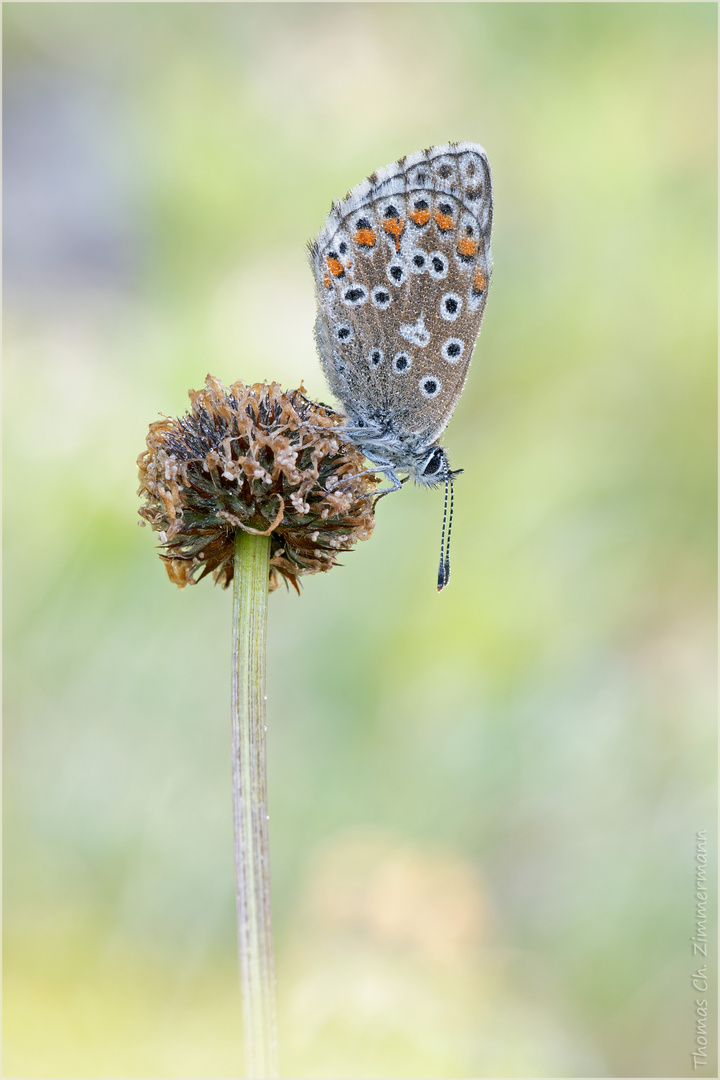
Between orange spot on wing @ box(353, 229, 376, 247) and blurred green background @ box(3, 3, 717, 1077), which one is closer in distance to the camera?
orange spot on wing @ box(353, 229, 376, 247)

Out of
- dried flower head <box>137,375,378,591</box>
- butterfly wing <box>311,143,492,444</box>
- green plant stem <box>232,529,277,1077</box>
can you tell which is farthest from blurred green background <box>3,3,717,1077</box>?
butterfly wing <box>311,143,492,444</box>

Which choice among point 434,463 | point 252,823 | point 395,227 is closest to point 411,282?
point 395,227

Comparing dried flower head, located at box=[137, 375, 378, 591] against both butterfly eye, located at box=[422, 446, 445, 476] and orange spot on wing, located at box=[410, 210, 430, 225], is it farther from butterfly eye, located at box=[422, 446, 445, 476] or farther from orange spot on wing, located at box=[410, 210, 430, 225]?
orange spot on wing, located at box=[410, 210, 430, 225]

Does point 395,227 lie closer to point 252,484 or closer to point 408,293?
point 408,293

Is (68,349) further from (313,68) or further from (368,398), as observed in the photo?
(368,398)

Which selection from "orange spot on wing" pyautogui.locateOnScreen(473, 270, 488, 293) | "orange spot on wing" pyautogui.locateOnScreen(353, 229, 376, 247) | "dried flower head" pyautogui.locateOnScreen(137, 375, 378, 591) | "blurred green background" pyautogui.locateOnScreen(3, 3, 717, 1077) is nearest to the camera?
"dried flower head" pyautogui.locateOnScreen(137, 375, 378, 591)

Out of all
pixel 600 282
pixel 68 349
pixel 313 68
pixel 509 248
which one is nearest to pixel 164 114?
pixel 313 68
